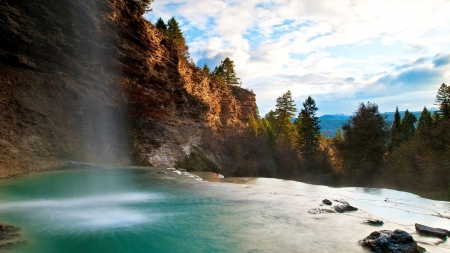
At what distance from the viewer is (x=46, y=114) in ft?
72.3

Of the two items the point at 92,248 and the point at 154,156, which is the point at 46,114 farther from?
the point at 92,248

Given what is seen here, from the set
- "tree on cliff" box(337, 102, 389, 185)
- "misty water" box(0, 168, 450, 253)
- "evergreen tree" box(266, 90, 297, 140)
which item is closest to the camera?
"misty water" box(0, 168, 450, 253)

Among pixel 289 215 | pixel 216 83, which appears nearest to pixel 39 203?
pixel 289 215

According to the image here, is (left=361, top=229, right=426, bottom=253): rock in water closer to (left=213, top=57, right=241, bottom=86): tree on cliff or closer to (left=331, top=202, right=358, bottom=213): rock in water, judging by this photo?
(left=331, top=202, right=358, bottom=213): rock in water

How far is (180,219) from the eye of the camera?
909 centimetres

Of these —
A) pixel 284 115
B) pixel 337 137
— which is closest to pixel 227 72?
pixel 284 115

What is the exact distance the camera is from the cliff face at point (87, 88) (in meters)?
20.5

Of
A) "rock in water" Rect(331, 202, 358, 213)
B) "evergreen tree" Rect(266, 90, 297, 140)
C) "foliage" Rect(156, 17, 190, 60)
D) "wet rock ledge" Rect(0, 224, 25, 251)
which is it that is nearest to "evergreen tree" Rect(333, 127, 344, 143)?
"evergreen tree" Rect(266, 90, 297, 140)

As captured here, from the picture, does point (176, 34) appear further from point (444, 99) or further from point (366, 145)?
point (444, 99)

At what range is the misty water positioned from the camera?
273 inches

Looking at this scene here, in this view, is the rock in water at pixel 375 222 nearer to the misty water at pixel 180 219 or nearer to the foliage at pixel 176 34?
the misty water at pixel 180 219

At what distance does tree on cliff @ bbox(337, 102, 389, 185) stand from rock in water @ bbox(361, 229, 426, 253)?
32.9m

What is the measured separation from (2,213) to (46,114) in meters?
15.3

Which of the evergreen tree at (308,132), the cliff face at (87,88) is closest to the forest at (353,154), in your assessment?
the evergreen tree at (308,132)
